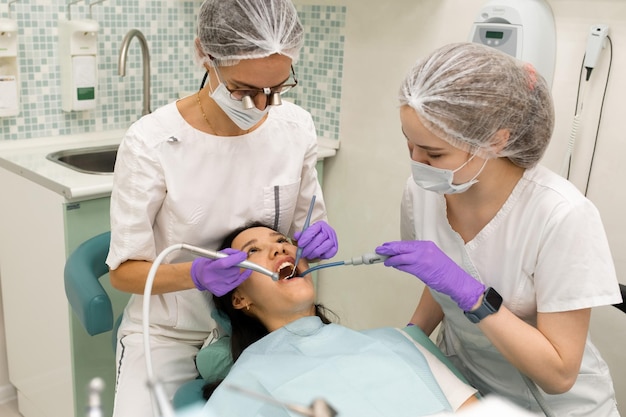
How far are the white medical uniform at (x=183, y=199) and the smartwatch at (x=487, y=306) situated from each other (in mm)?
A: 630

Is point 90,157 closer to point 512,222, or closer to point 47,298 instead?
point 47,298

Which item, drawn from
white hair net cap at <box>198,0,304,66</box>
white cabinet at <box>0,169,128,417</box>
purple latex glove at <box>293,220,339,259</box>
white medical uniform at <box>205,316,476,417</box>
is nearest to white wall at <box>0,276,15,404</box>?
white cabinet at <box>0,169,128,417</box>

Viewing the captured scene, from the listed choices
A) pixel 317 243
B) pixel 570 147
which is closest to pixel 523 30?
pixel 570 147

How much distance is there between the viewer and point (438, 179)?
1.46m

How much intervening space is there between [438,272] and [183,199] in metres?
0.65

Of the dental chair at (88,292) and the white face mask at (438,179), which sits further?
the dental chair at (88,292)

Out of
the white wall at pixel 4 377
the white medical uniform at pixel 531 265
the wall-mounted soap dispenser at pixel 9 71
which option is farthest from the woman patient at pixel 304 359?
the white wall at pixel 4 377

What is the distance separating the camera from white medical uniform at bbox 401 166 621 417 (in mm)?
1406

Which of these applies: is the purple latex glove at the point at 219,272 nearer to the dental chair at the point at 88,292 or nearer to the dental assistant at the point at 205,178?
the dental assistant at the point at 205,178

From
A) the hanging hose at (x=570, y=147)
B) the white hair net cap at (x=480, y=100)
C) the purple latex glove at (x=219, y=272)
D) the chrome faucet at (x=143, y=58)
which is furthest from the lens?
the chrome faucet at (x=143, y=58)

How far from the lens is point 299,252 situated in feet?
5.51

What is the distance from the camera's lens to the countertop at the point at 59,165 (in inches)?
82.3

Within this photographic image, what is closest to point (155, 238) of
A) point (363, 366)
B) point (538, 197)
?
point (363, 366)

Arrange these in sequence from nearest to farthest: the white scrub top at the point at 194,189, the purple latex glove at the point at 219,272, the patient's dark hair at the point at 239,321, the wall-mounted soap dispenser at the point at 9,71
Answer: the purple latex glove at the point at 219,272
the white scrub top at the point at 194,189
the patient's dark hair at the point at 239,321
the wall-mounted soap dispenser at the point at 9,71
